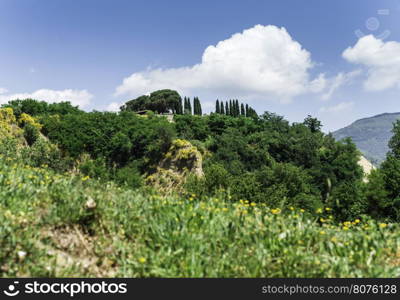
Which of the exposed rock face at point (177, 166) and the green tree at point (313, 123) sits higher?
the green tree at point (313, 123)

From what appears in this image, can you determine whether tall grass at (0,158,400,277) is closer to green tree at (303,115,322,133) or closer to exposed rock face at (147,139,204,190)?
exposed rock face at (147,139,204,190)

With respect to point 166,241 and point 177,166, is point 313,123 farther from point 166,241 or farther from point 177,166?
point 166,241

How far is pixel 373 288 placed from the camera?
12.8ft

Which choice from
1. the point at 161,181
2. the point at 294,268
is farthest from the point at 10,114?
the point at 294,268

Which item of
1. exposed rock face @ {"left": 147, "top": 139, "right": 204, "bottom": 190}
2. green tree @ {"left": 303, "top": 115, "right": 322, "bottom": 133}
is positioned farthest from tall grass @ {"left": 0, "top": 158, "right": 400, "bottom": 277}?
green tree @ {"left": 303, "top": 115, "right": 322, "bottom": 133}

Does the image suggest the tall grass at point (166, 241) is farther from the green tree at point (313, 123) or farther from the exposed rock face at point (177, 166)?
the green tree at point (313, 123)

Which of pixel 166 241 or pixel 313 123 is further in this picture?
pixel 313 123

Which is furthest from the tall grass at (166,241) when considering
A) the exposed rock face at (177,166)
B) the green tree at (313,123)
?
the green tree at (313,123)

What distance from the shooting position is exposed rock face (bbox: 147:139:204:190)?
160 ft

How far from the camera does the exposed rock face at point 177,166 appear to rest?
48.9 metres

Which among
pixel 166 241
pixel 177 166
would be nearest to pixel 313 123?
pixel 177 166

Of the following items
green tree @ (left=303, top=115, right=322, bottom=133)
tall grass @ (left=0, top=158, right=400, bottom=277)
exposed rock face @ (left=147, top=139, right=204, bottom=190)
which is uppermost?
green tree @ (left=303, top=115, right=322, bottom=133)

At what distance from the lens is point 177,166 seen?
5100 cm

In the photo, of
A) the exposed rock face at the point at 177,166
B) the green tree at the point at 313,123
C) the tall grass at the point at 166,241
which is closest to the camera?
the tall grass at the point at 166,241
